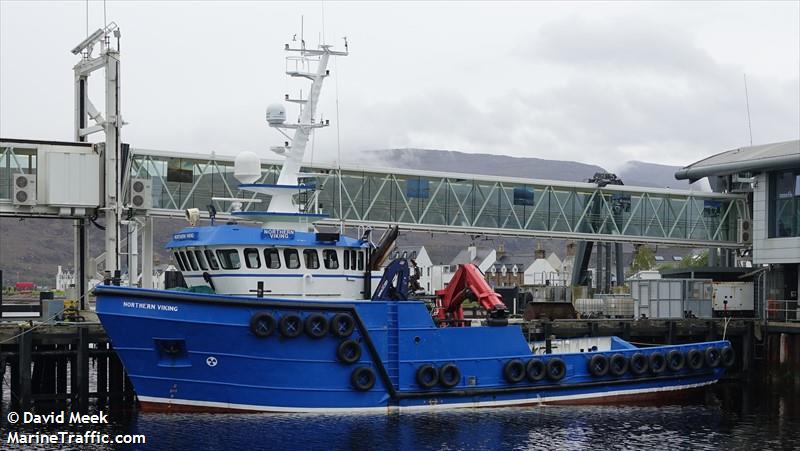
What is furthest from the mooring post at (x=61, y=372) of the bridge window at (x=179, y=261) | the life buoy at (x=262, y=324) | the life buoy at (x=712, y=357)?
the life buoy at (x=712, y=357)

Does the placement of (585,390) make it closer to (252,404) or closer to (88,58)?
(252,404)

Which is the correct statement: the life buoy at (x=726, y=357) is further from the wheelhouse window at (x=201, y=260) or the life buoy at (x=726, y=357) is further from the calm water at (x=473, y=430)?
the wheelhouse window at (x=201, y=260)

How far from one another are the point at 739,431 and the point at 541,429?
550 centimetres

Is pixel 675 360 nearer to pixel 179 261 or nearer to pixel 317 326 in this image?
pixel 317 326

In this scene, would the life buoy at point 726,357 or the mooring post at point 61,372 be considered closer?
the mooring post at point 61,372

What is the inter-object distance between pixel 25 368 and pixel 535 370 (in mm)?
14583

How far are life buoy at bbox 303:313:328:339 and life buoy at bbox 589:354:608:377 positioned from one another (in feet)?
29.6

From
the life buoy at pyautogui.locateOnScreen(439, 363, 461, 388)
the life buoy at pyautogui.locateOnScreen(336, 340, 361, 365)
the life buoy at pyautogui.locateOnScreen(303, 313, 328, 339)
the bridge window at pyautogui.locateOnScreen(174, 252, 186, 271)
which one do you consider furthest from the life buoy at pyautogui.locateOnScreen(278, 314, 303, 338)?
the life buoy at pyautogui.locateOnScreen(439, 363, 461, 388)

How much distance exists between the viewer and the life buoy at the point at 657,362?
3412 cm

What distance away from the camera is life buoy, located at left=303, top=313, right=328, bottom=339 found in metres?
28.5

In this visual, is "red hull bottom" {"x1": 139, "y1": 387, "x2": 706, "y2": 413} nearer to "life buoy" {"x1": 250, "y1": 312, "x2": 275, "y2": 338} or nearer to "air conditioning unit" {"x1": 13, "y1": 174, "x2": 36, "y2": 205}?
"life buoy" {"x1": 250, "y1": 312, "x2": 275, "y2": 338}

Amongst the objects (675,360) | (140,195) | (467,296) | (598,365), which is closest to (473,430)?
(467,296)

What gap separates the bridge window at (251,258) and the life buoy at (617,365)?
11.5 m

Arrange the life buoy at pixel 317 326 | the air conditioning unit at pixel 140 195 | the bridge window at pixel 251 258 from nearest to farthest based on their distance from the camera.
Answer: the life buoy at pixel 317 326 → the bridge window at pixel 251 258 → the air conditioning unit at pixel 140 195
